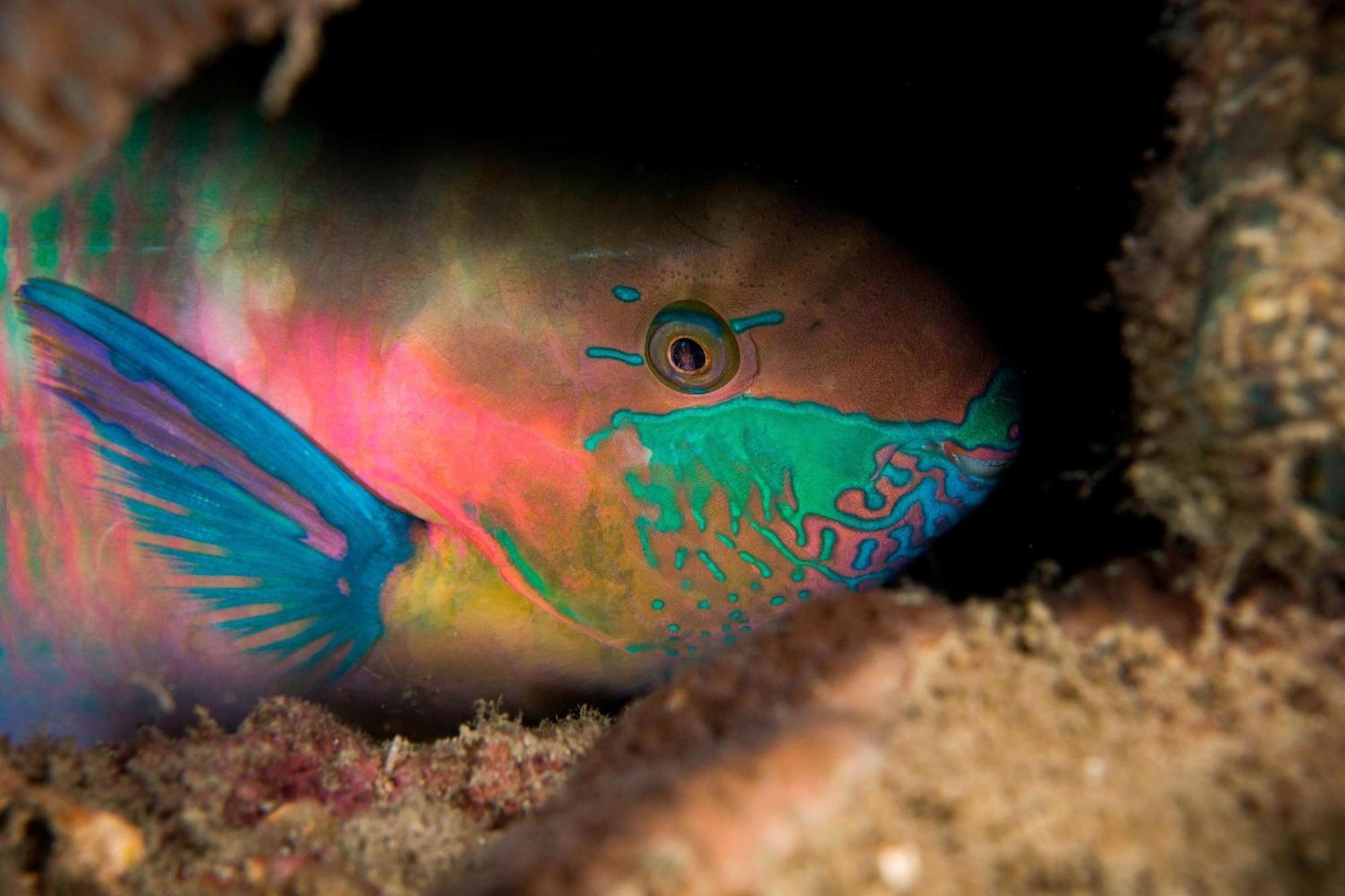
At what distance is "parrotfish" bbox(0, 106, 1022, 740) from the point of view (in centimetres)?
262

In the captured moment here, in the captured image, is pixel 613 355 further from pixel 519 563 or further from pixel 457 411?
pixel 519 563

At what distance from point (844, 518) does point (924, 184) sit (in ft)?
3.88

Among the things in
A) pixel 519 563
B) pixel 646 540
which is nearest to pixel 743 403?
pixel 646 540

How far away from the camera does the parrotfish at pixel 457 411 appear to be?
8.61 ft

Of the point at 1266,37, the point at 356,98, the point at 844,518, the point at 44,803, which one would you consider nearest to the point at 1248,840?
the point at 1266,37

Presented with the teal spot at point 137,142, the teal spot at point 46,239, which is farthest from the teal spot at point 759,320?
the teal spot at point 46,239

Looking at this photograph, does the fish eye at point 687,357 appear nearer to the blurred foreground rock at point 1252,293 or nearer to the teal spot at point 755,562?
the teal spot at point 755,562

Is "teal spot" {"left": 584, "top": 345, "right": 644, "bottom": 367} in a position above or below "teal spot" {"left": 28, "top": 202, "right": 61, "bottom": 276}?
below

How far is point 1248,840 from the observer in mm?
1118

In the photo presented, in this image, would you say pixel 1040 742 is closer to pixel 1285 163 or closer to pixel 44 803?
pixel 1285 163

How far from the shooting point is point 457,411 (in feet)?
8.93

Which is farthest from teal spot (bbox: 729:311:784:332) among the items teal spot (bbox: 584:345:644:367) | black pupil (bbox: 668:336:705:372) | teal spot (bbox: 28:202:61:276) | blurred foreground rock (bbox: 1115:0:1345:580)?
teal spot (bbox: 28:202:61:276)

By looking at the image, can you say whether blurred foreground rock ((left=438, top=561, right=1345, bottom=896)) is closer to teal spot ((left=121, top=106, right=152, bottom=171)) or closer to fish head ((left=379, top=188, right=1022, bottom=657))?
fish head ((left=379, top=188, right=1022, bottom=657))

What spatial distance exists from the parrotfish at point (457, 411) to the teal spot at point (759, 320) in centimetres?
1
